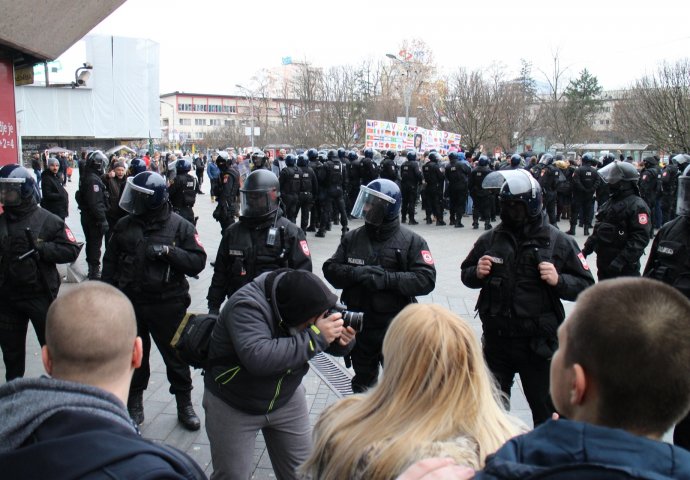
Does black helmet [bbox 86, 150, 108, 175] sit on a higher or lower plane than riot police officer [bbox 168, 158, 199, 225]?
higher

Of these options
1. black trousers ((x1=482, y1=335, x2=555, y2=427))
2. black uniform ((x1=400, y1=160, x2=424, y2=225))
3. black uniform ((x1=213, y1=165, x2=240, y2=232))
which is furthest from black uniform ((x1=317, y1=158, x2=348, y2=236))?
black trousers ((x1=482, y1=335, x2=555, y2=427))

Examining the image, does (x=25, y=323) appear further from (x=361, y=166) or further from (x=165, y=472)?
(x=361, y=166)

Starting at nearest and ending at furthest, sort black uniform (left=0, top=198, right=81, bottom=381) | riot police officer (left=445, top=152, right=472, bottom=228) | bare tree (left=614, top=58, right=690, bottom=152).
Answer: black uniform (left=0, top=198, right=81, bottom=381)
riot police officer (left=445, top=152, right=472, bottom=228)
bare tree (left=614, top=58, right=690, bottom=152)

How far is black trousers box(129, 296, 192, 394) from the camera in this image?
4668 mm

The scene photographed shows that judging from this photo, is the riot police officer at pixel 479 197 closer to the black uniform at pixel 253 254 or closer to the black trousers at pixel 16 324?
the black uniform at pixel 253 254

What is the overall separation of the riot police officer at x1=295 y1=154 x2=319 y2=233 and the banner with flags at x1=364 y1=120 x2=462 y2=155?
9.28 metres

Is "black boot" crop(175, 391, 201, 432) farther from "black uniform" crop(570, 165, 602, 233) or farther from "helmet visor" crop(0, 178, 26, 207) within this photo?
"black uniform" crop(570, 165, 602, 233)

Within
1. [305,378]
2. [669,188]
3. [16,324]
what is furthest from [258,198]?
[669,188]

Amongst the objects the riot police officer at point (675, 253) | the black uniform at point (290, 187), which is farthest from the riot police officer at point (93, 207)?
the riot police officer at point (675, 253)

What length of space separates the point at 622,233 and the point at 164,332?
480 cm

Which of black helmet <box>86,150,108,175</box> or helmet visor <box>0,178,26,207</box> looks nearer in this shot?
helmet visor <box>0,178,26,207</box>

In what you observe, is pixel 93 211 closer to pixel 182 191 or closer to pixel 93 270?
pixel 93 270

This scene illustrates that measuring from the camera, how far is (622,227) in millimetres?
6426

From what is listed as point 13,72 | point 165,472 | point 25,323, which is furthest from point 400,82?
point 165,472
